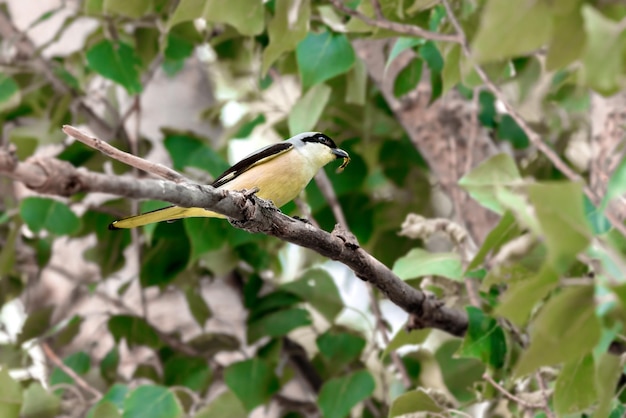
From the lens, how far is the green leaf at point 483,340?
5.23ft

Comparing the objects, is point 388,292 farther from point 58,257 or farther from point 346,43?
point 58,257

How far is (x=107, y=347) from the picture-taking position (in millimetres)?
2787

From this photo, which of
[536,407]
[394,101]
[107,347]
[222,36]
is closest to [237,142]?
[222,36]

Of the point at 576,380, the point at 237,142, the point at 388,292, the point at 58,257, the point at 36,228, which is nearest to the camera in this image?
the point at 576,380

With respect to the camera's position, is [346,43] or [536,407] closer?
[536,407]

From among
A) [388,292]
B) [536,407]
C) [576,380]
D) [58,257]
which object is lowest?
[536,407]

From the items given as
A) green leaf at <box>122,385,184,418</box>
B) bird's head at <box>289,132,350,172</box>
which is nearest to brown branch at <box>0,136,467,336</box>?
bird's head at <box>289,132,350,172</box>

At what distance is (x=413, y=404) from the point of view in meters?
1.50

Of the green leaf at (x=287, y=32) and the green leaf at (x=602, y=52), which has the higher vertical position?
the green leaf at (x=287, y=32)

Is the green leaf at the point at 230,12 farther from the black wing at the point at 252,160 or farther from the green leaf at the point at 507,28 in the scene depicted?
the green leaf at the point at 507,28

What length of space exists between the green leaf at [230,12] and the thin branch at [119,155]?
0.50 metres

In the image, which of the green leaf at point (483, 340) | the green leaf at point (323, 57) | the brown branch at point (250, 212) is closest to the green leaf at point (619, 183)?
the brown branch at point (250, 212)

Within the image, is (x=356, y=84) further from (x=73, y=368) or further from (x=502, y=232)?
(x=73, y=368)

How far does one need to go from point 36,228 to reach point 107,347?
62 cm
